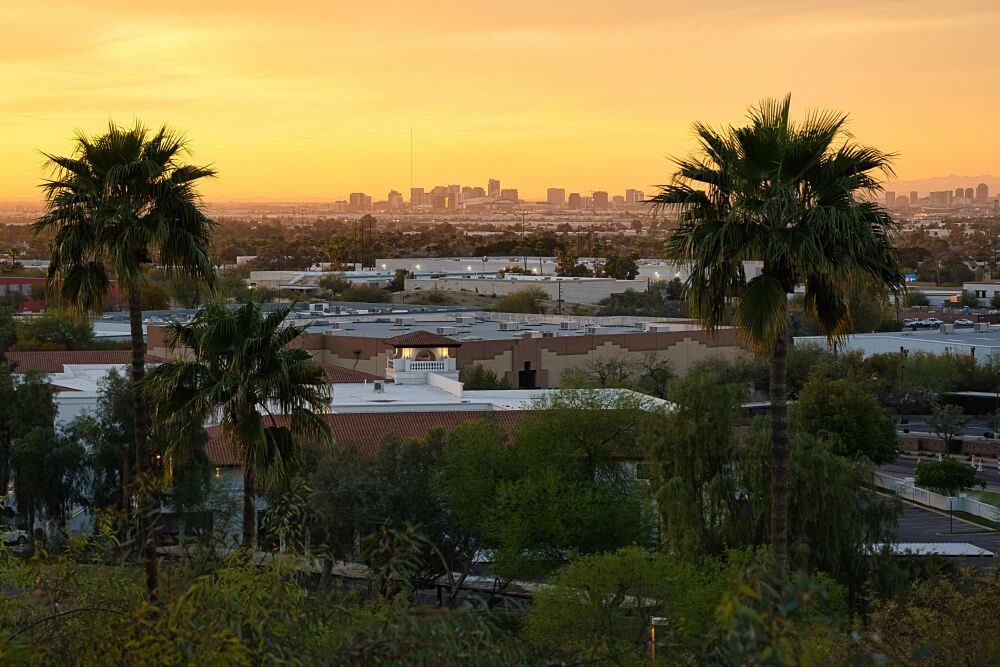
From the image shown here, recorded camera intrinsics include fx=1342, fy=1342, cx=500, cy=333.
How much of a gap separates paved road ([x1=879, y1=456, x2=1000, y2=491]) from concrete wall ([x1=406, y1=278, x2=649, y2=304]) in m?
59.6

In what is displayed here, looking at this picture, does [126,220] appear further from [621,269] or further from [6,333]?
[621,269]

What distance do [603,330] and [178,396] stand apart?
57.2 metres

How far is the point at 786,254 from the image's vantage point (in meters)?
14.4

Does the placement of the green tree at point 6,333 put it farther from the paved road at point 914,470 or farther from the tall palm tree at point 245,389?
the tall palm tree at point 245,389

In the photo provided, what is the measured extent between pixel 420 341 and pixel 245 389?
39518mm

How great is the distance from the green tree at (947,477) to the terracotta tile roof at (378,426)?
17368mm

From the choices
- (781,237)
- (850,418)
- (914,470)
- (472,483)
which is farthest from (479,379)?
(781,237)

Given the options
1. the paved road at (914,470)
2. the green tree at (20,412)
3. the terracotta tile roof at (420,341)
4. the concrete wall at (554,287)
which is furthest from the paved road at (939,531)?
the concrete wall at (554,287)

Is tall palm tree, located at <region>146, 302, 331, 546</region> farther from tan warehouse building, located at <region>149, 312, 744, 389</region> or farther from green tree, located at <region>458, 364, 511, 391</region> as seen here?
green tree, located at <region>458, 364, 511, 391</region>

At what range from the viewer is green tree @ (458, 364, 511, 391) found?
57250mm

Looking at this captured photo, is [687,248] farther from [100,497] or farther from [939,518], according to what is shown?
[939,518]

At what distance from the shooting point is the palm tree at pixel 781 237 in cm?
1440

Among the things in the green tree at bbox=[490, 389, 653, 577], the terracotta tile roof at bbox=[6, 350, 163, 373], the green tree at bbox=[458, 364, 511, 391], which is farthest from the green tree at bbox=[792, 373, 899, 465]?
the terracotta tile roof at bbox=[6, 350, 163, 373]


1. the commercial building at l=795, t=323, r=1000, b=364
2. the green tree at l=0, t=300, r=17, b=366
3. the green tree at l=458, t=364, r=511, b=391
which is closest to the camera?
the green tree at l=458, t=364, r=511, b=391
